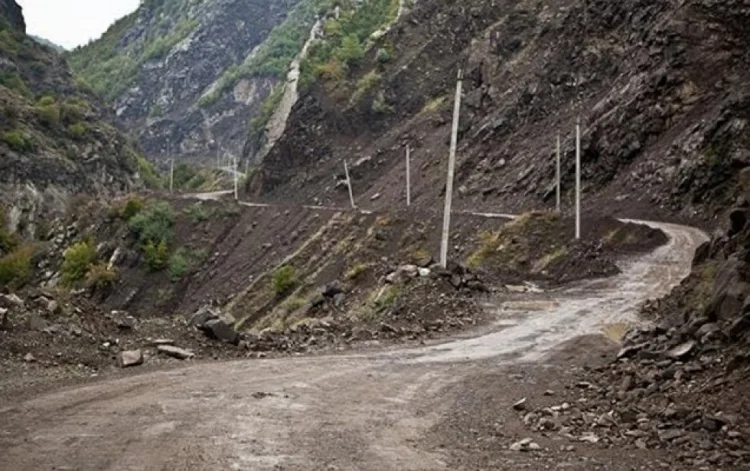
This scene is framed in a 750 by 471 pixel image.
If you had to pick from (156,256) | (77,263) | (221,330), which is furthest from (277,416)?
(77,263)

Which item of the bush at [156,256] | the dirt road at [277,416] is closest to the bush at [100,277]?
the bush at [156,256]

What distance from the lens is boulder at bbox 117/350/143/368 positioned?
41.0 feet

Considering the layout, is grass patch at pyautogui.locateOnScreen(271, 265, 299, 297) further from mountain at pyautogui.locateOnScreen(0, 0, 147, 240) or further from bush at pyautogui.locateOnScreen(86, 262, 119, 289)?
mountain at pyautogui.locateOnScreen(0, 0, 147, 240)

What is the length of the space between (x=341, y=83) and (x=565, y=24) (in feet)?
102

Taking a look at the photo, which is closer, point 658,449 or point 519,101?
point 658,449

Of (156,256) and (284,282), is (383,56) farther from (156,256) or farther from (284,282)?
(284,282)

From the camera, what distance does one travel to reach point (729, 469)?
22.6ft

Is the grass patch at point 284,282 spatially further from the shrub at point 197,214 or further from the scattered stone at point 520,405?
the scattered stone at point 520,405

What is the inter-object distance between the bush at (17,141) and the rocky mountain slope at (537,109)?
28248 millimetres

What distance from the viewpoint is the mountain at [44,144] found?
275 ft

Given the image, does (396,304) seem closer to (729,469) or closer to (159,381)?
(159,381)

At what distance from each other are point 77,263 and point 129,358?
5426cm

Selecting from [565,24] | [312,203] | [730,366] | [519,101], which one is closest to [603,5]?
[565,24]

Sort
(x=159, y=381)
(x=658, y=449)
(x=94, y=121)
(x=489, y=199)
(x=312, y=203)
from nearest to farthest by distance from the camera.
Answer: (x=658, y=449), (x=159, y=381), (x=489, y=199), (x=312, y=203), (x=94, y=121)
